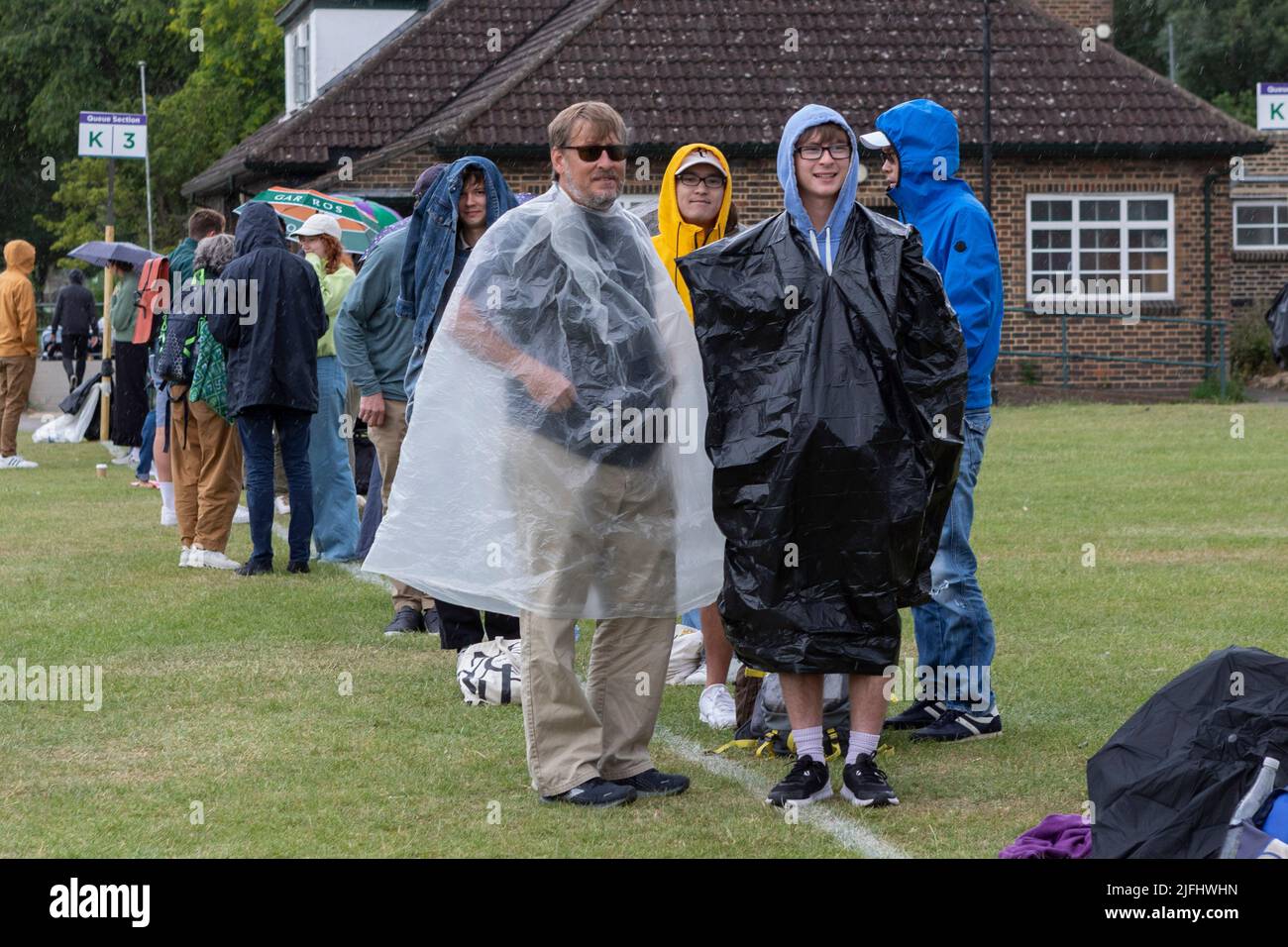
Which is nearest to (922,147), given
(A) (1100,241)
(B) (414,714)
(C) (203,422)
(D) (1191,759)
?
(D) (1191,759)

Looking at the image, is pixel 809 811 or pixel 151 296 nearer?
pixel 809 811

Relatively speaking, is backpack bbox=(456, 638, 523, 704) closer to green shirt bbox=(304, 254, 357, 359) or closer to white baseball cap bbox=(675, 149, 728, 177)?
white baseball cap bbox=(675, 149, 728, 177)

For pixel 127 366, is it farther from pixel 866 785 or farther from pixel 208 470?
pixel 866 785

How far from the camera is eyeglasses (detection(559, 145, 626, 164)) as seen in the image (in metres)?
5.84

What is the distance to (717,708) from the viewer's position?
7.06 meters

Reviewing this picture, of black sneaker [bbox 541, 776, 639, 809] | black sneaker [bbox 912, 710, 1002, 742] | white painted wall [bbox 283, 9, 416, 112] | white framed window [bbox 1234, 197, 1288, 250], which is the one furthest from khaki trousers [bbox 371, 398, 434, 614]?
white framed window [bbox 1234, 197, 1288, 250]

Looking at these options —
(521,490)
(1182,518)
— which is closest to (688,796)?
(521,490)

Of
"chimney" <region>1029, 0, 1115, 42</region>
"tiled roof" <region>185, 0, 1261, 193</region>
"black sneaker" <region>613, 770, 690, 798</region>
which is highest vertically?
"chimney" <region>1029, 0, 1115, 42</region>

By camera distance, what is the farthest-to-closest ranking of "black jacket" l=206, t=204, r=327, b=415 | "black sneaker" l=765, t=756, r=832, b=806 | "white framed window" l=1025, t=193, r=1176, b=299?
1. "white framed window" l=1025, t=193, r=1176, b=299
2. "black jacket" l=206, t=204, r=327, b=415
3. "black sneaker" l=765, t=756, r=832, b=806

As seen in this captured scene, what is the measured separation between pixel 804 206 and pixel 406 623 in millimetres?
4020

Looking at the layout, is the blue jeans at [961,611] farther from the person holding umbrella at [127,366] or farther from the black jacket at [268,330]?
the person holding umbrella at [127,366]

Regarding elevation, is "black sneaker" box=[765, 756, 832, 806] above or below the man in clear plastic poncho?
below

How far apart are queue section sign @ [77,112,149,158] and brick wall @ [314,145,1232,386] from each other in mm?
8516

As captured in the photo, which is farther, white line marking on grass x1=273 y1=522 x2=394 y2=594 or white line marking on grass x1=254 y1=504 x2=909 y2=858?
→ white line marking on grass x1=273 y1=522 x2=394 y2=594
